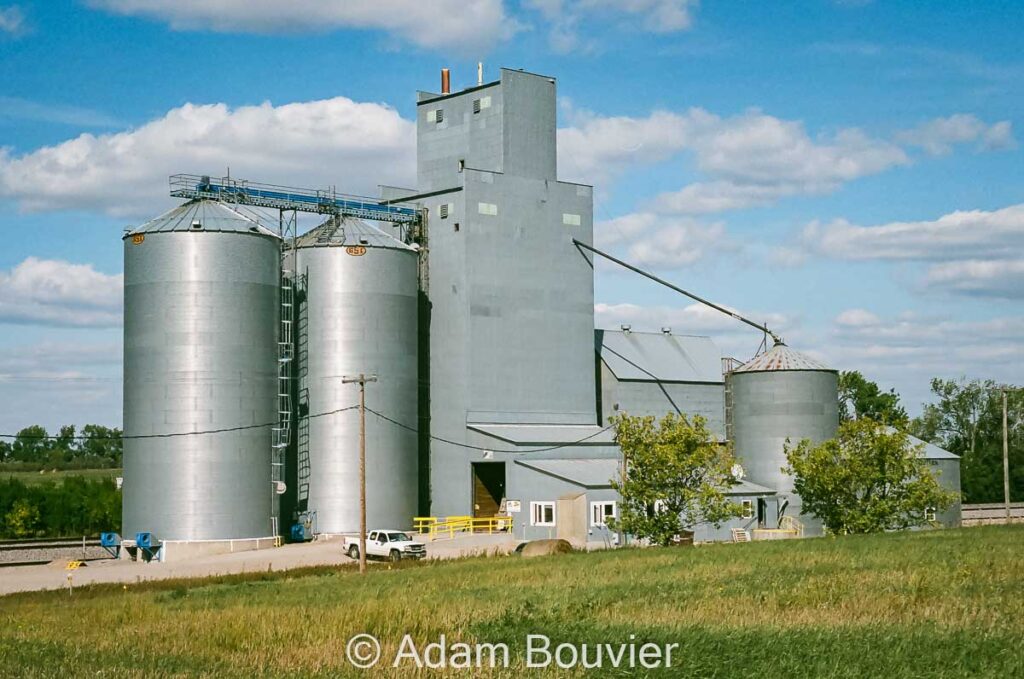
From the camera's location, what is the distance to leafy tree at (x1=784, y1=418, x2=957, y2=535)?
62000 millimetres

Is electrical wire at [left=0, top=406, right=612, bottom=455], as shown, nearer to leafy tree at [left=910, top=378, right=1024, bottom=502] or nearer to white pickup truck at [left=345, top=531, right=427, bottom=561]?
white pickup truck at [left=345, top=531, right=427, bottom=561]

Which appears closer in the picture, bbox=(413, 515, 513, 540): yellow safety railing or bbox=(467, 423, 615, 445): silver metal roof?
bbox=(413, 515, 513, 540): yellow safety railing

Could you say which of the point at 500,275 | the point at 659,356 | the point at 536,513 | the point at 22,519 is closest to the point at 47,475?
the point at 22,519

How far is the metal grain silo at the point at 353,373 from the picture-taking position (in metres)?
67.4

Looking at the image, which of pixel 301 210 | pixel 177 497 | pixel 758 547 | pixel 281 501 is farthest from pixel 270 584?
pixel 301 210

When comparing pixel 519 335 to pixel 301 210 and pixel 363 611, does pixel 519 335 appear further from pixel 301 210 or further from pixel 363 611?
pixel 363 611

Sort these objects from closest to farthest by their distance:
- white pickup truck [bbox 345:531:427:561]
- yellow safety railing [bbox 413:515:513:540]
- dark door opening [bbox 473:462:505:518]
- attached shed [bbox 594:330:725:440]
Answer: white pickup truck [bbox 345:531:427:561] < yellow safety railing [bbox 413:515:513:540] < dark door opening [bbox 473:462:505:518] < attached shed [bbox 594:330:725:440]

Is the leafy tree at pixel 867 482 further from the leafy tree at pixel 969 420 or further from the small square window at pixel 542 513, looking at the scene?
the leafy tree at pixel 969 420

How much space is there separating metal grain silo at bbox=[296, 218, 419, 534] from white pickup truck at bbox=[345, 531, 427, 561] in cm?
694

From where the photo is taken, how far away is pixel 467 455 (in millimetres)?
71312

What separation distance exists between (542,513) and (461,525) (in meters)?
5.34

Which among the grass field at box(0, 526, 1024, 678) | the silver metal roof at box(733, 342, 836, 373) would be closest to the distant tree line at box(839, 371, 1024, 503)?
the silver metal roof at box(733, 342, 836, 373)

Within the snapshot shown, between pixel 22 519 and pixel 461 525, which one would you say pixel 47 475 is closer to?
pixel 22 519

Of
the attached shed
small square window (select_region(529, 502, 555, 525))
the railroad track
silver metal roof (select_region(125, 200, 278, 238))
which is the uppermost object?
silver metal roof (select_region(125, 200, 278, 238))
